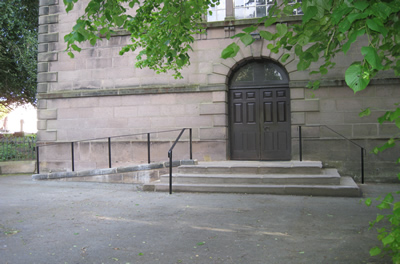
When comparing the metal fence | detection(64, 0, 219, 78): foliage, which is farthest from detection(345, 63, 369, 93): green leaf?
the metal fence

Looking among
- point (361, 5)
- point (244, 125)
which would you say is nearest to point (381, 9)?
point (361, 5)

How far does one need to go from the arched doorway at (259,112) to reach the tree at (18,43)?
1083cm

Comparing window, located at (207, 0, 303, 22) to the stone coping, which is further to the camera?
window, located at (207, 0, 303, 22)

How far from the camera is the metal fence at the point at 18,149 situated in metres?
13.7

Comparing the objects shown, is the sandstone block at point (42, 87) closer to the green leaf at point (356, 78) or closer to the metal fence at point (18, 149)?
the metal fence at point (18, 149)

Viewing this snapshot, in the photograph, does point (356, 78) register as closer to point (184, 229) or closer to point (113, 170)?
point (184, 229)

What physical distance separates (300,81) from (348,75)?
8.82 metres

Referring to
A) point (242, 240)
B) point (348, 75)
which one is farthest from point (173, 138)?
point (348, 75)

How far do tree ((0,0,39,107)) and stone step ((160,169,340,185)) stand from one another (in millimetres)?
11498

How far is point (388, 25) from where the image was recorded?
12.1ft

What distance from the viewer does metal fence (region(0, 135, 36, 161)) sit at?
1374cm

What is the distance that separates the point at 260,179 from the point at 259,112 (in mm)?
3251

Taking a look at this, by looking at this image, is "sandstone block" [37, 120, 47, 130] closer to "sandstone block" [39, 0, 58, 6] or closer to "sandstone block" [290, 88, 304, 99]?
"sandstone block" [39, 0, 58, 6]

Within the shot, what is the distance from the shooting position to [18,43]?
17.1 metres
